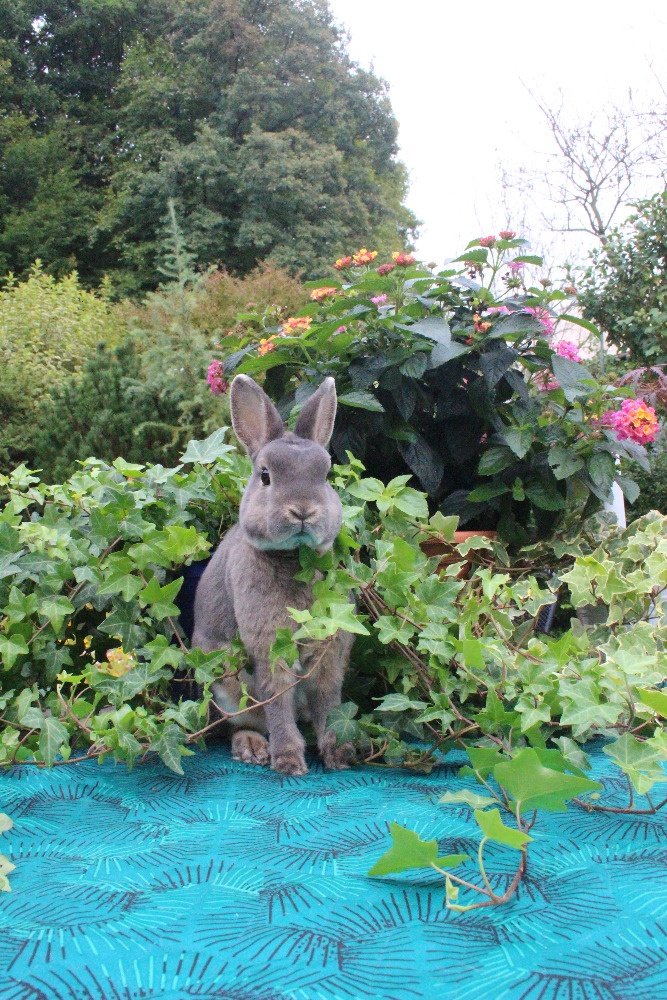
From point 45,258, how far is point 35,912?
64.1ft

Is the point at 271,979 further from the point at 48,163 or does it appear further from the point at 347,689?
the point at 48,163

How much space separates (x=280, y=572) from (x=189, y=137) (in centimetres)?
2112

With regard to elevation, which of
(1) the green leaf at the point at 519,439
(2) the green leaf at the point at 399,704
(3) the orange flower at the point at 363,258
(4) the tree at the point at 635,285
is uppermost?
(4) the tree at the point at 635,285

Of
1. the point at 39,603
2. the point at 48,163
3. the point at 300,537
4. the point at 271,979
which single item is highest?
the point at 48,163

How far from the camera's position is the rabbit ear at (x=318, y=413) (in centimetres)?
186

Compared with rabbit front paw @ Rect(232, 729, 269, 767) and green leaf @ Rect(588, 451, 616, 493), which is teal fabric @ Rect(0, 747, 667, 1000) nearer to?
rabbit front paw @ Rect(232, 729, 269, 767)

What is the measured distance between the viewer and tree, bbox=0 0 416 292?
1820cm

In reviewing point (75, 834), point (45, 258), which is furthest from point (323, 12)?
point (75, 834)

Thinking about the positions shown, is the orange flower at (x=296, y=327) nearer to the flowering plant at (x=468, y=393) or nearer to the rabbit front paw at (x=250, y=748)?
the flowering plant at (x=468, y=393)

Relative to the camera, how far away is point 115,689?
177 cm

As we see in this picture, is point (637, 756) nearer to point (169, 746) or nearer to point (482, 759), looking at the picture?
point (482, 759)

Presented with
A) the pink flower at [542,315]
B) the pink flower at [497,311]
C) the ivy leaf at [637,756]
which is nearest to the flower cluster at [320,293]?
the pink flower at [497,311]

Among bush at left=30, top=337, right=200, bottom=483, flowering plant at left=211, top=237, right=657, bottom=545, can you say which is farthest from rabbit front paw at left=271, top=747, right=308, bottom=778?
→ bush at left=30, top=337, right=200, bottom=483

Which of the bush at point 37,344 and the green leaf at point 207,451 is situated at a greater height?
the bush at point 37,344
